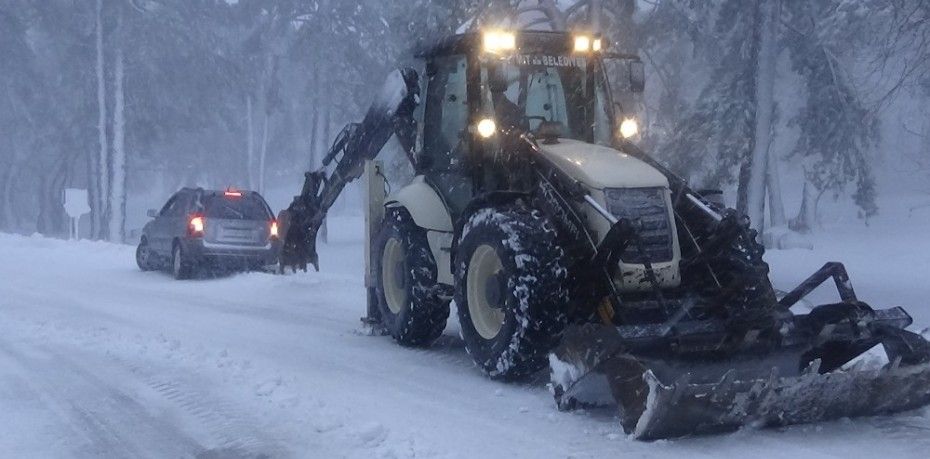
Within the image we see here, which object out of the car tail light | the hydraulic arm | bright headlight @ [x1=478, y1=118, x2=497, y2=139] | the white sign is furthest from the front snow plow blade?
the white sign

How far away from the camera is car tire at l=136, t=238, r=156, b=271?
19.5 m

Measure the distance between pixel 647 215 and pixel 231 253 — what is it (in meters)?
11.9

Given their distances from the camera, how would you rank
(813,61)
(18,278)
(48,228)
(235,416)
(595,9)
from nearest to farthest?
1. (235,416)
2. (18,278)
3. (595,9)
4. (813,61)
5. (48,228)

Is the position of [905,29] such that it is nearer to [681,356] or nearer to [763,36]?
[681,356]

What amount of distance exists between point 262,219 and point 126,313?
19.9 ft

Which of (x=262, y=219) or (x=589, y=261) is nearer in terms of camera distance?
(x=589, y=261)

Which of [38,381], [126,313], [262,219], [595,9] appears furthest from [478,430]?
[595,9]

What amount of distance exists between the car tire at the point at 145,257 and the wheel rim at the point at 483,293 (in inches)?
517

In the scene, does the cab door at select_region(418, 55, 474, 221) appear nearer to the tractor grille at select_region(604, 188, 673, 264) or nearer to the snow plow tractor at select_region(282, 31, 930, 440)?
the snow plow tractor at select_region(282, 31, 930, 440)


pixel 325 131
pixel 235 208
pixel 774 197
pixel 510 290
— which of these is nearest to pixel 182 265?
pixel 235 208

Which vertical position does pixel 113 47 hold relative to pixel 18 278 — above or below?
above

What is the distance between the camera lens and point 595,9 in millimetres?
21328

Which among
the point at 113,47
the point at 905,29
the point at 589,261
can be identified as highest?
the point at 113,47

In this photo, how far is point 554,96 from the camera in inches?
347
